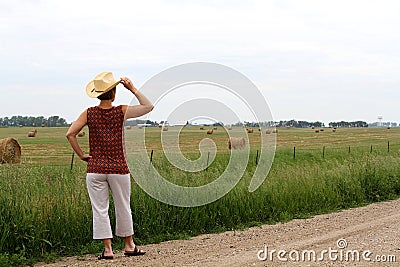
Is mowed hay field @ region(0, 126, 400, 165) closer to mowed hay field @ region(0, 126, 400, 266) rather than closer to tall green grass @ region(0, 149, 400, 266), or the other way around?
mowed hay field @ region(0, 126, 400, 266)

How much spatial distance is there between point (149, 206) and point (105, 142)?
2319 mm

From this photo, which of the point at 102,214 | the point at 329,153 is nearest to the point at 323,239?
the point at 102,214

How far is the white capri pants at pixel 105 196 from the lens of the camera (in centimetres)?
680

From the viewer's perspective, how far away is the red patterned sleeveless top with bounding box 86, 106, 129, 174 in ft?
22.2

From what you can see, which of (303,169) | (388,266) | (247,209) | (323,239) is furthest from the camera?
(303,169)

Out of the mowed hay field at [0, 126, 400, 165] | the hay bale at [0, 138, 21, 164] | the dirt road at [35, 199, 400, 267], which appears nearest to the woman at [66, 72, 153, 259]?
the mowed hay field at [0, 126, 400, 165]

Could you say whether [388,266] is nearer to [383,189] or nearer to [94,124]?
[94,124]

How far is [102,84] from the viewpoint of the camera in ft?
22.1

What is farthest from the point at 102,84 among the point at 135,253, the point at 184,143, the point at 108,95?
the point at 184,143

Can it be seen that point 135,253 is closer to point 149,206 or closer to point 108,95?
point 149,206

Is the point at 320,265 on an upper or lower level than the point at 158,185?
lower

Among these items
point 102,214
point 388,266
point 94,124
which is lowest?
point 388,266

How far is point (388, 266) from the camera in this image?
6.58 metres

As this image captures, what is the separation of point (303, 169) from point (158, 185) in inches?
204
